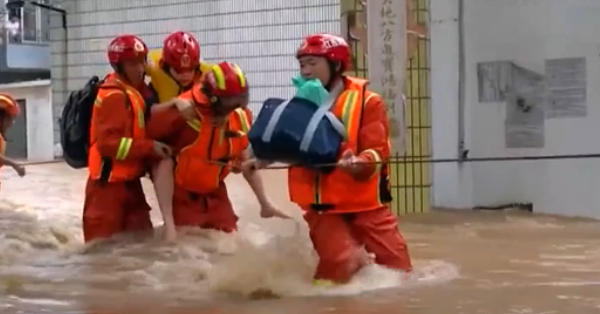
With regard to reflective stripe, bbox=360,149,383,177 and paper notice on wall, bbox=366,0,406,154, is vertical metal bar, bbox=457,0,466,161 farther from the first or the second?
reflective stripe, bbox=360,149,383,177

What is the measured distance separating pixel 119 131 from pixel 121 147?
11 centimetres

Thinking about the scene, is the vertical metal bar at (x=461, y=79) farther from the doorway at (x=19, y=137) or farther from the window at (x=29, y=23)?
the doorway at (x=19, y=137)

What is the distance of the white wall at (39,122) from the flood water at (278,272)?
731 cm

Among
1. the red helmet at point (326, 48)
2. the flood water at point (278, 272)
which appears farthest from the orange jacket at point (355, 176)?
the flood water at point (278, 272)

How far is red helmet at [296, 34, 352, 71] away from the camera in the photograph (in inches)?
227

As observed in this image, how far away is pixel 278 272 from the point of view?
6.04 m

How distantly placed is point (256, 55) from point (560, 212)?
4137 mm

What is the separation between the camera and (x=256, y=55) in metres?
13.3

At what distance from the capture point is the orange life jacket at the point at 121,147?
709 cm

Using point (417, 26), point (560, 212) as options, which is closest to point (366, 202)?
point (417, 26)

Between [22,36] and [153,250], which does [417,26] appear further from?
[22,36]

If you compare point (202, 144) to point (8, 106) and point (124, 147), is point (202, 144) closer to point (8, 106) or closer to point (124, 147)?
point (124, 147)

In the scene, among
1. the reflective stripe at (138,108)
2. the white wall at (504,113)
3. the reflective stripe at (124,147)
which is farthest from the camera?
the white wall at (504,113)

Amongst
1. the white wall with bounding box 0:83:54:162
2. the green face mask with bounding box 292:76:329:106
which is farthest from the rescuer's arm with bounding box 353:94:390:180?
the white wall with bounding box 0:83:54:162
